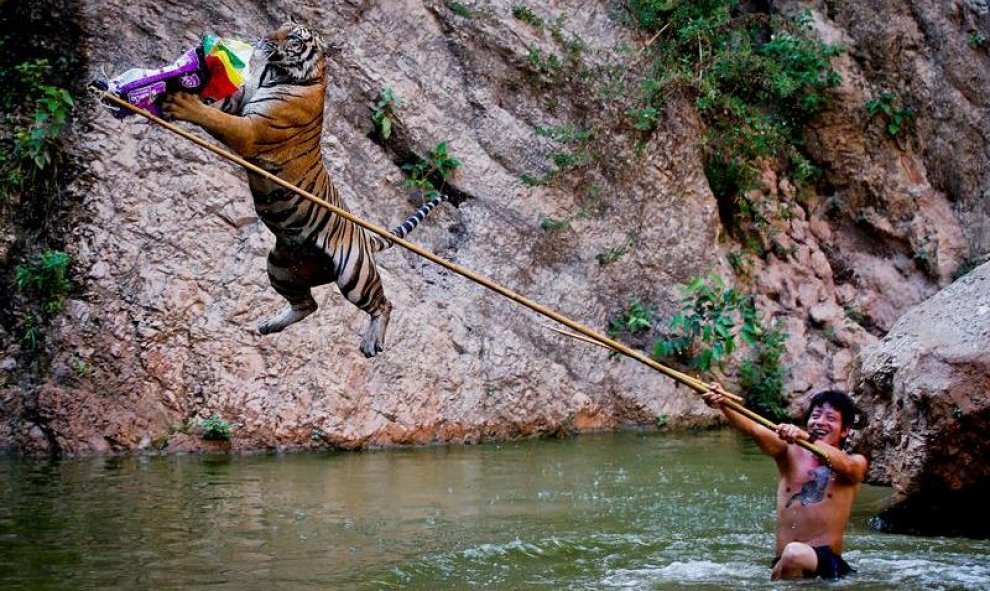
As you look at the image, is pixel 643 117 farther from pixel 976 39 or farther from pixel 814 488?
pixel 814 488

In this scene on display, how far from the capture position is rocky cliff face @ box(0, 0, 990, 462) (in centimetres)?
1109

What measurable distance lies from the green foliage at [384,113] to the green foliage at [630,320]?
3.49 metres

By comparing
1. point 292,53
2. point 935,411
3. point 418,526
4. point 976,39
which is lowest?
point 418,526

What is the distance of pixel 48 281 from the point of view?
36.5ft

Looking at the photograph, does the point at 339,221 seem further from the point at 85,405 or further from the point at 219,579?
the point at 85,405

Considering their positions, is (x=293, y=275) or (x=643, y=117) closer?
(x=293, y=275)

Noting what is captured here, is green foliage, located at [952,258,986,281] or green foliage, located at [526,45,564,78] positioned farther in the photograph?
green foliage, located at [952,258,986,281]

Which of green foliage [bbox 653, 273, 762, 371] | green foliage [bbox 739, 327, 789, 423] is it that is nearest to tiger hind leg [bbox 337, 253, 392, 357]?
green foliage [bbox 653, 273, 762, 371]

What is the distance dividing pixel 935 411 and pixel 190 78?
4724 millimetres

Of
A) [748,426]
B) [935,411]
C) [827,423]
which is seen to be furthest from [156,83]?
[935,411]

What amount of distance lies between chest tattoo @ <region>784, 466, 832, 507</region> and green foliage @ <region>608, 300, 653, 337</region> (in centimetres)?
747

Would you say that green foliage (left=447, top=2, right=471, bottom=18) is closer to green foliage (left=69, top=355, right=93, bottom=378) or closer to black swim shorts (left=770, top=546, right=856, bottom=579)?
green foliage (left=69, top=355, right=93, bottom=378)

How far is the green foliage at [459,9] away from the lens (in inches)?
555

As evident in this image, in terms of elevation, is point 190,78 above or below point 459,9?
below
